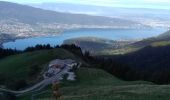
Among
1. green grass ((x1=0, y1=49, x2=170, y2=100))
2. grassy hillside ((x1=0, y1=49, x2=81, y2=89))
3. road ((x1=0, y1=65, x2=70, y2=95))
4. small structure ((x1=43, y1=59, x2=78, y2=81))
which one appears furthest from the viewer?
grassy hillside ((x1=0, y1=49, x2=81, y2=89))

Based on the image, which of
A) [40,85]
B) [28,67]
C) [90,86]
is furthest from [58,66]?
[28,67]

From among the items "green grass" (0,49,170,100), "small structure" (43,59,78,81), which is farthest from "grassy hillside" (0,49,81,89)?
"small structure" (43,59,78,81)

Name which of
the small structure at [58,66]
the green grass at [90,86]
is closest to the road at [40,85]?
the small structure at [58,66]

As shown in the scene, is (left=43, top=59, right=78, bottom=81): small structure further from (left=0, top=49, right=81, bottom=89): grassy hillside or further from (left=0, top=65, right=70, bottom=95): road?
(left=0, top=49, right=81, bottom=89): grassy hillside

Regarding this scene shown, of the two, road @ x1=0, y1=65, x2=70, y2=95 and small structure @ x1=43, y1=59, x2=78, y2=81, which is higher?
small structure @ x1=43, y1=59, x2=78, y2=81

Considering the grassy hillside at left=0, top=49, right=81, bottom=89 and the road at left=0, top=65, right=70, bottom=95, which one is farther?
the grassy hillside at left=0, top=49, right=81, bottom=89

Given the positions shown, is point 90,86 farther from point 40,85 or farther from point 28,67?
point 28,67

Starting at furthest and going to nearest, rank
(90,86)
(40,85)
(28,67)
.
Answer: (28,67) < (40,85) < (90,86)

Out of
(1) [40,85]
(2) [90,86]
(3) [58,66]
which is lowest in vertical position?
(1) [40,85]

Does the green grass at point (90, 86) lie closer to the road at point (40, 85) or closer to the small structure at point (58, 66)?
the road at point (40, 85)
